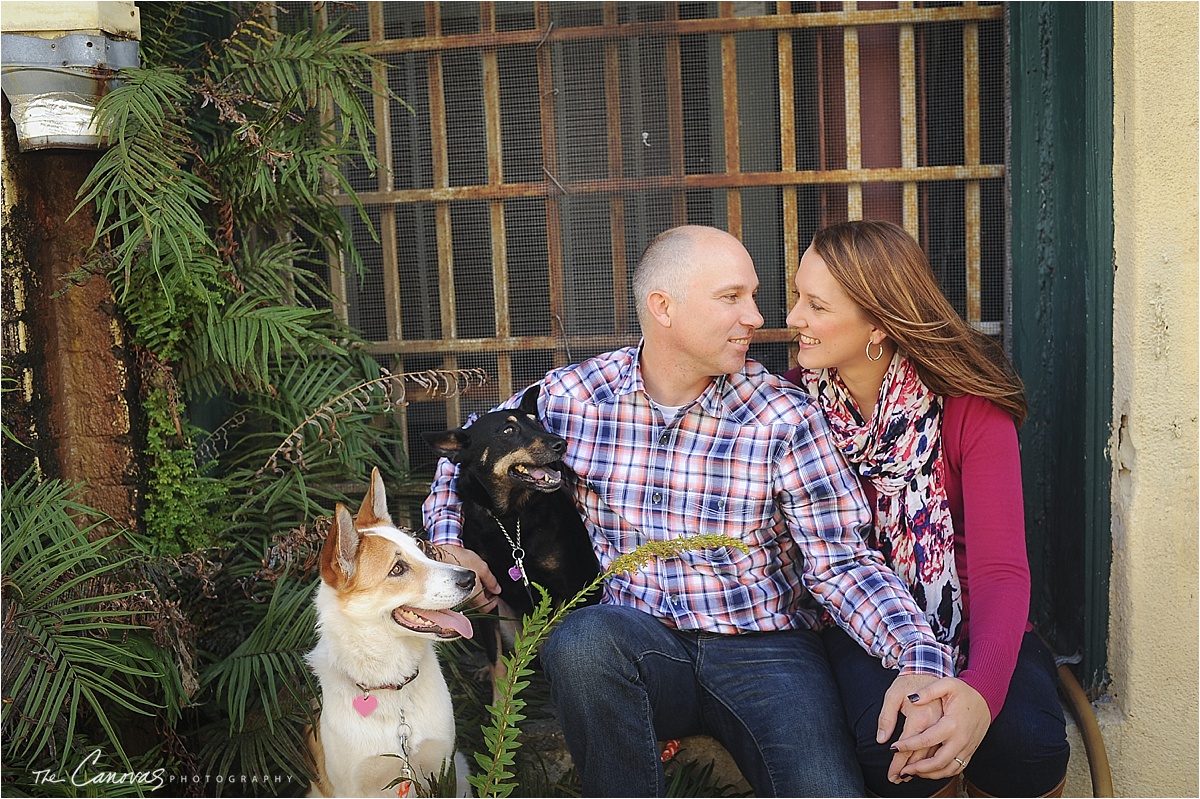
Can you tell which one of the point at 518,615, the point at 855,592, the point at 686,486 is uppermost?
the point at 686,486

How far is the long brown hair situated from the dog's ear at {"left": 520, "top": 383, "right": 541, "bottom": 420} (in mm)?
998

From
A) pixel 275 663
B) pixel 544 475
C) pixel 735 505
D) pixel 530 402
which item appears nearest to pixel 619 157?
pixel 530 402

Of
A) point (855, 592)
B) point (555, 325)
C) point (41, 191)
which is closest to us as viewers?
point (855, 592)

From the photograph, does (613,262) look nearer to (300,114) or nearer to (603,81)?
(603,81)

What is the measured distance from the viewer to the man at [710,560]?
254cm

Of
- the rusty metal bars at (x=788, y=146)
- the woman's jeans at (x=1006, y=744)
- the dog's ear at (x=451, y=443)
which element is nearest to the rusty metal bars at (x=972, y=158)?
the rusty metal bars at (x=788, y=146)

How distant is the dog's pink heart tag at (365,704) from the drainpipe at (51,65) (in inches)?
72.7

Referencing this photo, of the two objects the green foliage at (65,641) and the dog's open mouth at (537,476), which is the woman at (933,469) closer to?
the dog's open mouth at (537,476)

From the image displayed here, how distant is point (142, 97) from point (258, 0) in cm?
91

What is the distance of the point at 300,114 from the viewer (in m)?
3.67

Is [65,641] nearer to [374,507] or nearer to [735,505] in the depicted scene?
[374,507]

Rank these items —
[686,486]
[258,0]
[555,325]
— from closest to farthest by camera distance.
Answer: [686,486] → [258,0] → [555,325]

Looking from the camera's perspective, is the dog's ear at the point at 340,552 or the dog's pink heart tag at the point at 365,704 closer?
the dog's ear at the point at 340,552

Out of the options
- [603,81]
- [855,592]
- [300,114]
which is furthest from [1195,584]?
[300,114]
